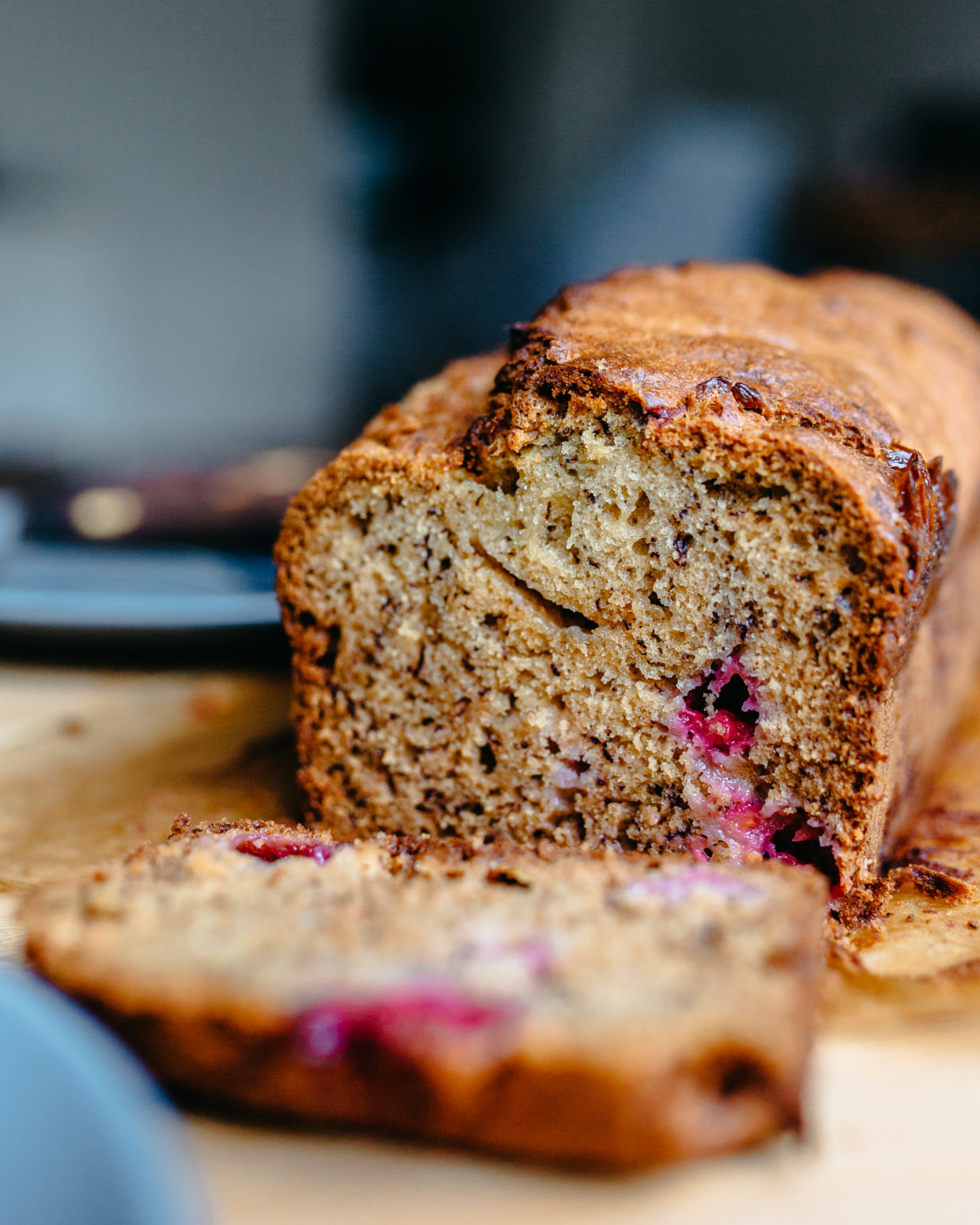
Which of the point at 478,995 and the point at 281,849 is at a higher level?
the point at 478,995

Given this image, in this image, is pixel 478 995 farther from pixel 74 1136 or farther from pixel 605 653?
pixel 605 653

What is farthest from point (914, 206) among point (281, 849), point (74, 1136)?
point (74, 1136)

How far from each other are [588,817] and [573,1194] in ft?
3.25

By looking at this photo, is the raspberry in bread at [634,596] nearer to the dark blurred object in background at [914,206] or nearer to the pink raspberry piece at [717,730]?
the pink raspberry piece at [717,730]

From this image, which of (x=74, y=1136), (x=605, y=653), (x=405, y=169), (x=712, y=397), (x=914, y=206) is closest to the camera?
(x=74, y=1136)

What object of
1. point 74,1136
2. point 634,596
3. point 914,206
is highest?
point 914,206

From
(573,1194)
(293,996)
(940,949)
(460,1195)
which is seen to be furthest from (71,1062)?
(940,949)

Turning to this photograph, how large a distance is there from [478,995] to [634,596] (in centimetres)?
96

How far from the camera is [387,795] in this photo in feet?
8.14

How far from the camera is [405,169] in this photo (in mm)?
8445

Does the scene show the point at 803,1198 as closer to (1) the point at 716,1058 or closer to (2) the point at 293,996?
(1) the point at 716,1058

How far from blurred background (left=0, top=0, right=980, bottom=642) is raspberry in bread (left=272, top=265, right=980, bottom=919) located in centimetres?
491

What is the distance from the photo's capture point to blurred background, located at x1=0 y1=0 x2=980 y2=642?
7641 millimetres

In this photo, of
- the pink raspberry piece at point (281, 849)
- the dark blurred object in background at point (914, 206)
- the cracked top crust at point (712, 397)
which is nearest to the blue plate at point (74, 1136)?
the pink raspberry piece at point (281, 849)
